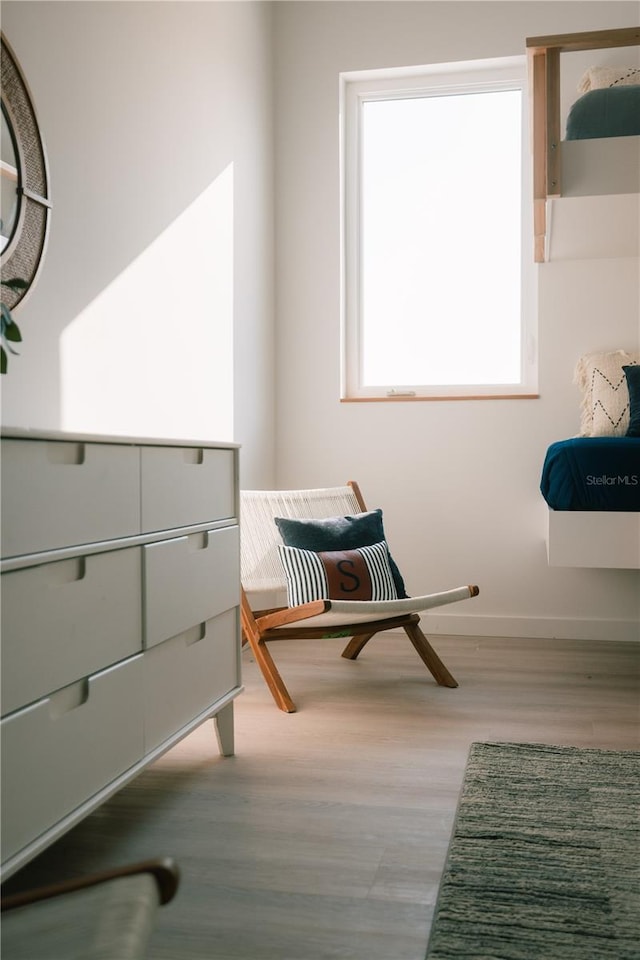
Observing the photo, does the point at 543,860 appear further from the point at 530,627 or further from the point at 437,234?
the point at 437,234

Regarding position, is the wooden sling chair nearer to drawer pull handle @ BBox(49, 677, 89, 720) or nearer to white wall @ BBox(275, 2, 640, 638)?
white wall @ BBox(275, 2, 640, 638)

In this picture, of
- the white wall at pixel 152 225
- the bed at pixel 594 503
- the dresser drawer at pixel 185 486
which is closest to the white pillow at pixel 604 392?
the bed at pixel 594 503

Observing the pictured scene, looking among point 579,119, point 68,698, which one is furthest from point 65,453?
point 579,119

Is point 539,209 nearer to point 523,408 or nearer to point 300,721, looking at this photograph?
point 523,408

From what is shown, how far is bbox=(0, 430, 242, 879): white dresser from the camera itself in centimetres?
129

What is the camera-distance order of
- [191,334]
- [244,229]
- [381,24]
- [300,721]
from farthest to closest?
[381,24] < [244,229] < [191,334] < [300,721]

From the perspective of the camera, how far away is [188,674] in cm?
192

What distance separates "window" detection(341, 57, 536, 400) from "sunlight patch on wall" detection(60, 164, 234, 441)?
81 centimetres

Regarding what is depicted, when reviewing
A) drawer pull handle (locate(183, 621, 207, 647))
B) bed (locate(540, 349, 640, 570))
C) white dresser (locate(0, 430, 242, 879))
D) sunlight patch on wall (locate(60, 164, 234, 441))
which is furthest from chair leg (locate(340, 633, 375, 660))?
drawer pull handle (locate(183, 621, 207, 647))

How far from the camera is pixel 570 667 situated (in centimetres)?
308

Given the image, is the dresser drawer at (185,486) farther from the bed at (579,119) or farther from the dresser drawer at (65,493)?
the bed at (579,119)

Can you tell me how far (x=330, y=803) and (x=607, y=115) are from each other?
2255 millimetres

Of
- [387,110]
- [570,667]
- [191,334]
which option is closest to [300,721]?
[570,667]

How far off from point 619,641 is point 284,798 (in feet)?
6.94
